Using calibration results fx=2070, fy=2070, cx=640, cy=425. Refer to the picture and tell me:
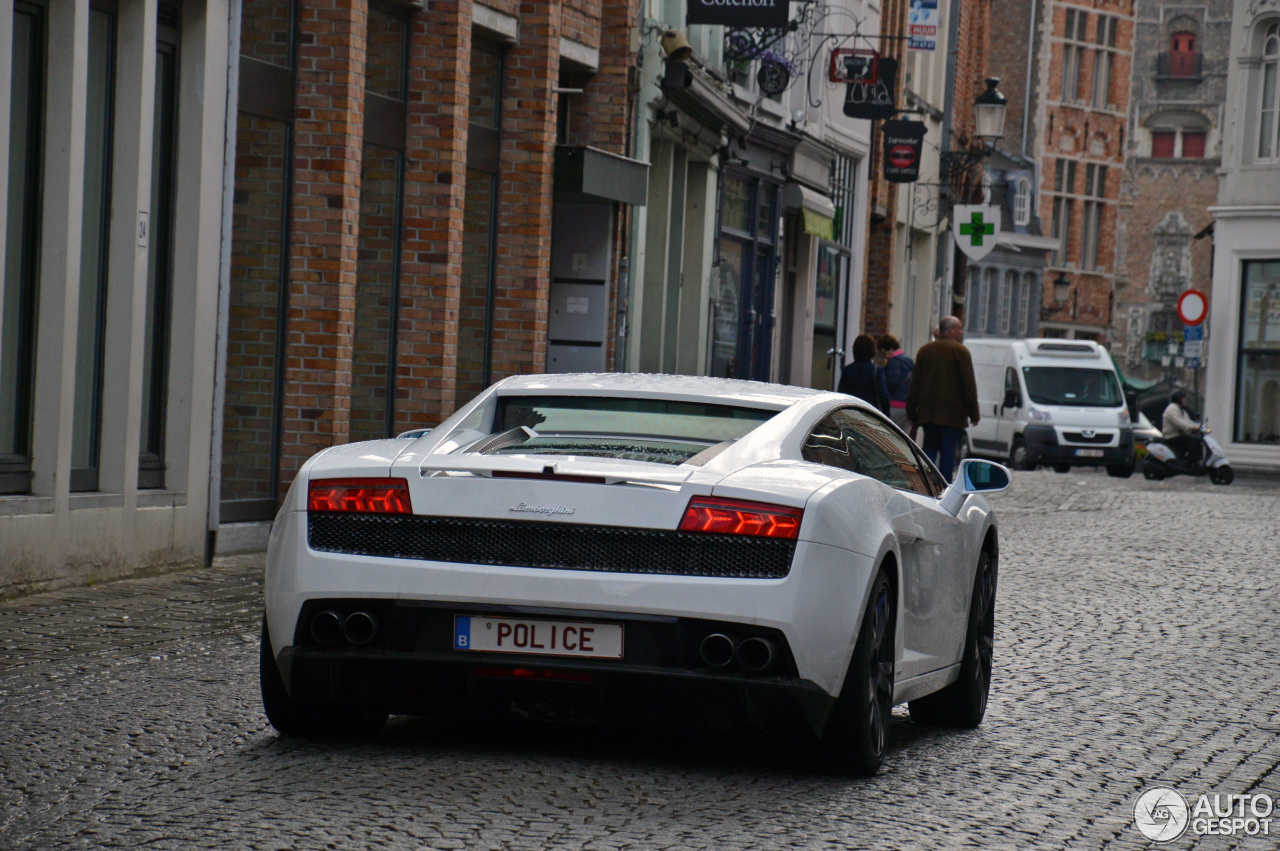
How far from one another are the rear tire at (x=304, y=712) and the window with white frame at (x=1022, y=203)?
6229 cm

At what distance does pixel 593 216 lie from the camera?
65.7ft

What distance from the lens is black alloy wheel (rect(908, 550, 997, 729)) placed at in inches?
291

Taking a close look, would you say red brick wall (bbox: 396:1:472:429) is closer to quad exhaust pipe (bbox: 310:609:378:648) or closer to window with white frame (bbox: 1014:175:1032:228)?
quad exhaust pipe (bbox: 310:609:378:648)

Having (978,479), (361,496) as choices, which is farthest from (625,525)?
(978,479)

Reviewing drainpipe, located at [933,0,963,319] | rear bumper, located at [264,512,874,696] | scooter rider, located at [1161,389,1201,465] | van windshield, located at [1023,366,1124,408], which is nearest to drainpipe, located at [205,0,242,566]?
rear bumper, located at [264,512,874,696]

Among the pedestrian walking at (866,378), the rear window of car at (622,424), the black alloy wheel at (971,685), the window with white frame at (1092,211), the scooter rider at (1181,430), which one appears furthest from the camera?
the window with white frame at (1092,211)

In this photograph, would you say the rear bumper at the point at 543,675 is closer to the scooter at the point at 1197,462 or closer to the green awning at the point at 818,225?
the green awning at the point at 818,225

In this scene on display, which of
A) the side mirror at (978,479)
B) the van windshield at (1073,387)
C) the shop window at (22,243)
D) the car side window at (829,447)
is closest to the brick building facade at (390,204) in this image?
the shop window at (22,243)

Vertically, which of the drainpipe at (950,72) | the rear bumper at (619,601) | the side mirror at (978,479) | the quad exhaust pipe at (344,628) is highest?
the drainpipe at (950,72)

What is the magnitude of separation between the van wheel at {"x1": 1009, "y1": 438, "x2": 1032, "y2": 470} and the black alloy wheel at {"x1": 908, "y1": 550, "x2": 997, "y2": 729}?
1101 inches

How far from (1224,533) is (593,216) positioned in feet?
21.7

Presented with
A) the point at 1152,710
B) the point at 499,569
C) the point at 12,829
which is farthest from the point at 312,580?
the point at 1152,710

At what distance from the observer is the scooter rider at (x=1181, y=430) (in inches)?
1308

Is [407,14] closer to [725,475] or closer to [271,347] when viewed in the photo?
[271,347]
